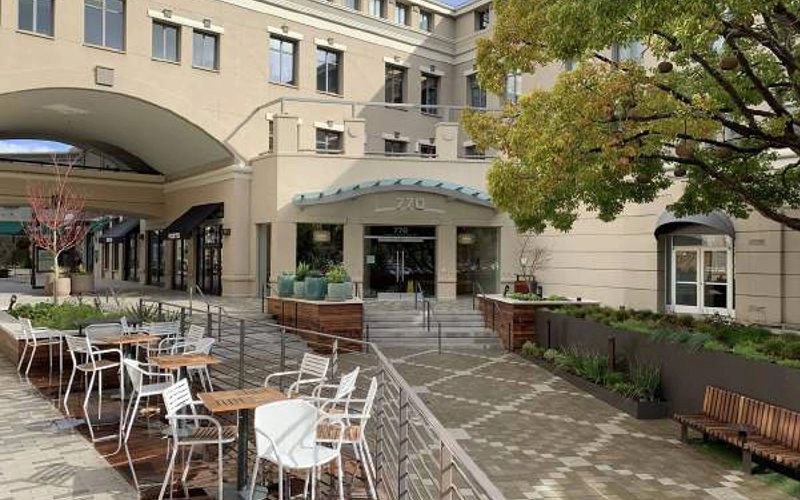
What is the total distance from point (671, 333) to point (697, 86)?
4.01 metres

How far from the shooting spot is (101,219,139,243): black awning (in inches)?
1367

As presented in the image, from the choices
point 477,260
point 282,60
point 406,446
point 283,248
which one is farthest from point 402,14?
point 406,446

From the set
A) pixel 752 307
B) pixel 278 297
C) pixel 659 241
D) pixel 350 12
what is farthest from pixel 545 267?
pixel 350 12

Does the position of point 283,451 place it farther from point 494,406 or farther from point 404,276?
point 404,276

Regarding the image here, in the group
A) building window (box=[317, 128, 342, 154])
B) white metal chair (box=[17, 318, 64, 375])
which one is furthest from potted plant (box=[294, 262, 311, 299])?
building window (box=[317, 128, 342, 154])

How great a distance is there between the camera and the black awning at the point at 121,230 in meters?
34.7

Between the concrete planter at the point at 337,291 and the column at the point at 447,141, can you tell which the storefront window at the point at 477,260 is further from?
the concrete planter at the point at 337,291

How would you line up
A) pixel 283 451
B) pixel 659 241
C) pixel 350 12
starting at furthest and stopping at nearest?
pixel 350 12, pixel 659 241, pixel 283 451

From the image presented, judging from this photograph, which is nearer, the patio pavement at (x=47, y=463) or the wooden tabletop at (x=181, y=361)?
the patio pavement at (x=47, y=463)

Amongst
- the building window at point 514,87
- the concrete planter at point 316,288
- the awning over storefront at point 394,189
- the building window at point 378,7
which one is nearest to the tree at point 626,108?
the concrete planter at point 316,288

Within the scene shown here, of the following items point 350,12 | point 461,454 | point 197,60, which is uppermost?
point 350,12

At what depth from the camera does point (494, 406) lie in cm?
1024

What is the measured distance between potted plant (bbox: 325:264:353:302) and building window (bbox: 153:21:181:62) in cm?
1313

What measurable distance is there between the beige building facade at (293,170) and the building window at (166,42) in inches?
1.9
